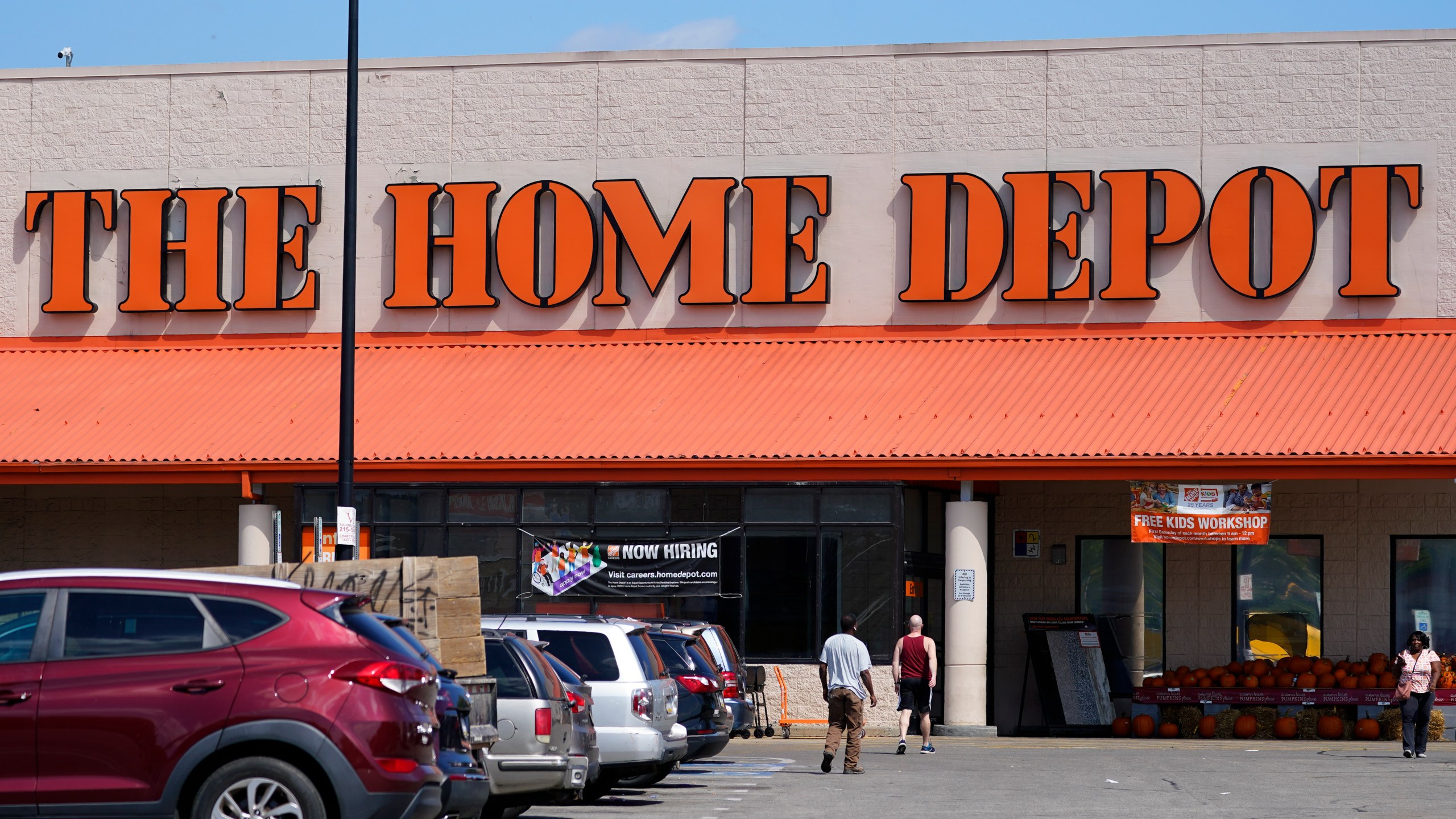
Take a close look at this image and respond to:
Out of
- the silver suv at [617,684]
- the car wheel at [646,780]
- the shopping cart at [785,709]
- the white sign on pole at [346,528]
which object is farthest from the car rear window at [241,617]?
the shopping cart at [785,709]

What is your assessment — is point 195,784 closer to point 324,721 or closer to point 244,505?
point 324,721

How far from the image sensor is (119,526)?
28.4 m

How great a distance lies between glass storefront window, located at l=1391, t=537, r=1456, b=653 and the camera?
26.2 meters

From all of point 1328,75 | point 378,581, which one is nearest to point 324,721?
point 378,581

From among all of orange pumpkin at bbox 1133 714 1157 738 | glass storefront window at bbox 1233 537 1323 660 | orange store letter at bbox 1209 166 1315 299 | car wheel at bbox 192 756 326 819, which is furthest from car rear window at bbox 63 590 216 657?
glass storefront window at bbox 1233 537 1323 660

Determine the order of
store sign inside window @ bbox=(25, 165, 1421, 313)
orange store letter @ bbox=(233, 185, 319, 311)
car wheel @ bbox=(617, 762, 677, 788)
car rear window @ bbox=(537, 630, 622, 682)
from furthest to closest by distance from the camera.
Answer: orange store letter @ bbox=(233, 185, 319, 311), store sign inside window @ bbox=(25, 165, 1421, 313), car wheel @ bbox=(617, 762, 677, 788), car rear window @ bbox=(537, 630, 622, 682)

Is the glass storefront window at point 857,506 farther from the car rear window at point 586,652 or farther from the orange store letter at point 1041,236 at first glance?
the car rear window at point 586,652

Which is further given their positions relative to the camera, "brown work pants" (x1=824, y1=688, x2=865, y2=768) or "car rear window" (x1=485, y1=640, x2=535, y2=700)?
"brown work pants" (x1=824, y1=688, x2=865, y2=768)

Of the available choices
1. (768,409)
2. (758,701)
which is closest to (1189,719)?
(758,701)

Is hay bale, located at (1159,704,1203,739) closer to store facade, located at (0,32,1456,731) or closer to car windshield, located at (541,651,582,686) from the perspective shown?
store facade, located at (0,32,1456,731)

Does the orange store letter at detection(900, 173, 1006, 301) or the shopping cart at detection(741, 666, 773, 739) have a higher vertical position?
the orange store letter at detection(900, 173, 1006, 301)

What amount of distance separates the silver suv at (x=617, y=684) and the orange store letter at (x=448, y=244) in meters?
13.0

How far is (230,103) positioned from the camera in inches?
1147

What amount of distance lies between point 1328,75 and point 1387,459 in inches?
263
